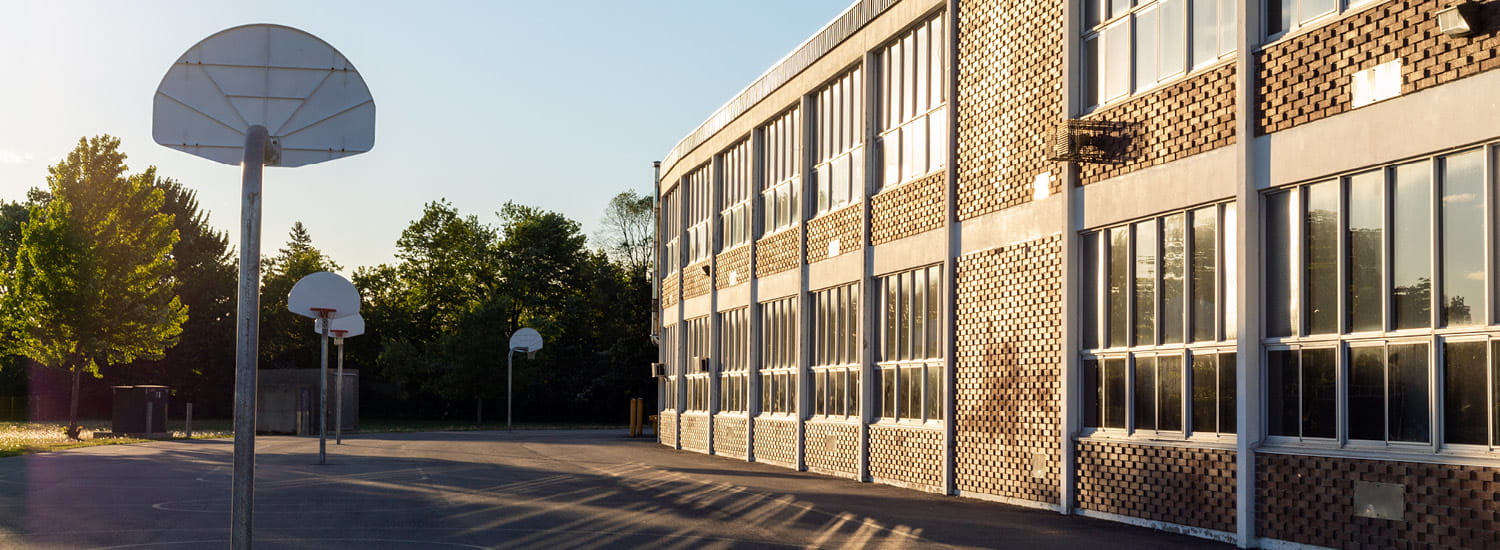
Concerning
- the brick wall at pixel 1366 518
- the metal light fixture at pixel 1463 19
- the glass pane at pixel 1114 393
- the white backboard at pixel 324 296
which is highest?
the metal light fixture at pixel 1463 19

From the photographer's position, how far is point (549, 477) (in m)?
21.6

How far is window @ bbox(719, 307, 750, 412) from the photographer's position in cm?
3128

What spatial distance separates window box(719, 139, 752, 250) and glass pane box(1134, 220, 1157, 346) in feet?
51.5

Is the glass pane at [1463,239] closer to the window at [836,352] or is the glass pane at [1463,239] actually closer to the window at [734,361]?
the window at [836,352]

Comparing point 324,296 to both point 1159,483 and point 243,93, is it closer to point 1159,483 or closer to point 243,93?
point 1159,483

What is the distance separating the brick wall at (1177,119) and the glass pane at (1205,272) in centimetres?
66

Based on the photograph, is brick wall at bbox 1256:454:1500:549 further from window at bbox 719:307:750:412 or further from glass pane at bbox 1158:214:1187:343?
window at bbox 719:307:750:412

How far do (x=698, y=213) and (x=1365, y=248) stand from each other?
25.0 metres

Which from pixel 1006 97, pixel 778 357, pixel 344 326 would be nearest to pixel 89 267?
pixel 344 326

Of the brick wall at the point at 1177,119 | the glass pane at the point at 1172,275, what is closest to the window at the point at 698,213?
the brick wall at the point at 1177,119

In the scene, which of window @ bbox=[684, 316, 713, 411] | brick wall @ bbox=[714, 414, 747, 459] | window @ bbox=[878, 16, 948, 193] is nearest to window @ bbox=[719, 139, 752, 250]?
window @ bbox=[684, 316, 713, 411]

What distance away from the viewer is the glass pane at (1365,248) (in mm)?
11789

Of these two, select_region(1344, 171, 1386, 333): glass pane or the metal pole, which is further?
select_region(1344, 171, 1386, 333): glass pane

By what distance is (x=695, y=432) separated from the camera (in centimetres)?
3569
